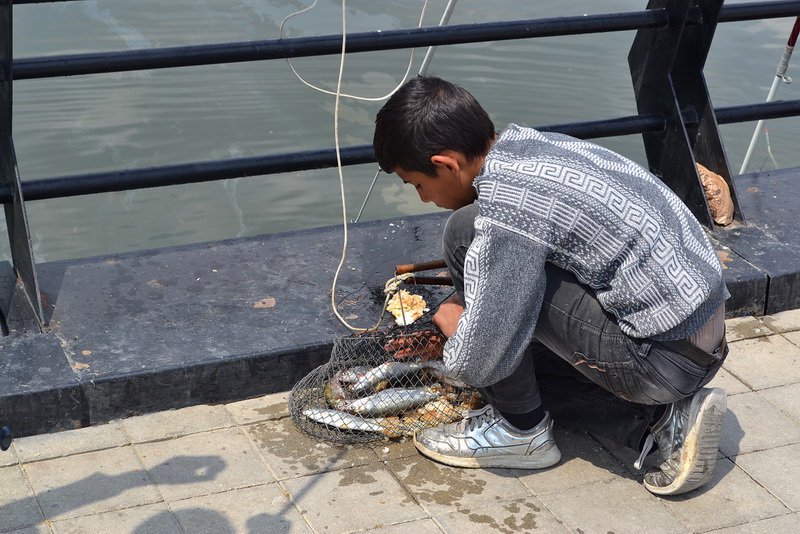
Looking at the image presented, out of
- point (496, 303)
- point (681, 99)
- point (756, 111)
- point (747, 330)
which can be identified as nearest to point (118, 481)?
point (496, 303)

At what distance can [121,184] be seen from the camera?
3277mm

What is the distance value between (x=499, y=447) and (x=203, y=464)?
31.6 inches

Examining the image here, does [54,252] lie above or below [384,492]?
below

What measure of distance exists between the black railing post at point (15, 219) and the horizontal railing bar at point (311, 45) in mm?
143

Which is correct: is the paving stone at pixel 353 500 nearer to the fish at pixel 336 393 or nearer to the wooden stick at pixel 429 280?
the fish at pixel 336 393

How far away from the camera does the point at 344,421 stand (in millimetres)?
2713

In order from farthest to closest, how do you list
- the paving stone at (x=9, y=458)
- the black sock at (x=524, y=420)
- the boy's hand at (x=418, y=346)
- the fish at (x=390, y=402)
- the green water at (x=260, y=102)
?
the green water at (x=260, y=102) → the boy's hand at (x=418, y=346) → the fish at (x=390, y=402) → the black sock at (x=524, y=420) → the paving stone at (x=9, y=458)

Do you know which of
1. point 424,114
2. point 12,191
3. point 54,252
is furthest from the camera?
point 54,252

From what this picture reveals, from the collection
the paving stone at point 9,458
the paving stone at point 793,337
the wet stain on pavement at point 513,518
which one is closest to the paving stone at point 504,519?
the wet stain on pavement at point 513,518

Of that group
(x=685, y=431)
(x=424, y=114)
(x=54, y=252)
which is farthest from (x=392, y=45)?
(x=54, y=252)

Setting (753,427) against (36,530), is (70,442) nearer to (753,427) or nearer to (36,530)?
(36,530)

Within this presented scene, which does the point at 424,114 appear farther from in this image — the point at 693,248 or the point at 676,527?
the point at 676,527

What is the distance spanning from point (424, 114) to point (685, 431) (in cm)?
106

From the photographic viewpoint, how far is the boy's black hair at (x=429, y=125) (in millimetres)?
2271
